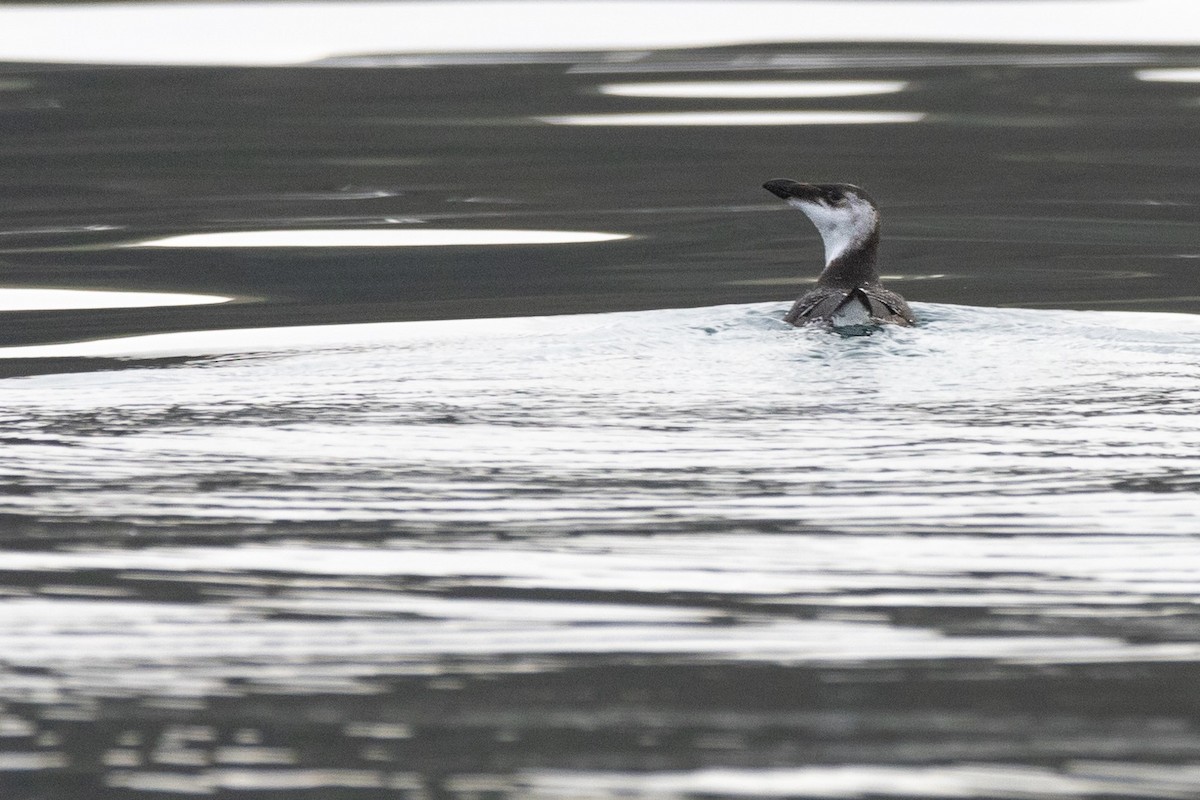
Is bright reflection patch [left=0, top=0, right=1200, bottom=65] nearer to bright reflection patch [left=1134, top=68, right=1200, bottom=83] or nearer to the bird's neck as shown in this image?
bright reflection patch [left=1134, top=68, right=1200, bottom=83]

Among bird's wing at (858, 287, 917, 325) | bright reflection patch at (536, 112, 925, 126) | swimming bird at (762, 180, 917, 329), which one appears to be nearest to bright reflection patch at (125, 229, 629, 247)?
swimming bird at (762, 180, 917, 329)

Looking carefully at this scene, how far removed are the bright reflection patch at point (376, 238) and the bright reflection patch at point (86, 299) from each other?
4.26ft

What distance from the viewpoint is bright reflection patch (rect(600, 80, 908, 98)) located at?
52.4 feet

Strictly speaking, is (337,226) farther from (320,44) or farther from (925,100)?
(320,44)

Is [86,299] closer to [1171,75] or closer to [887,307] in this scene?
[887,307]

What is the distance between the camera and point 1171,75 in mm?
16938

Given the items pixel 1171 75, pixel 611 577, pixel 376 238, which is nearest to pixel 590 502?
pixel 611 577

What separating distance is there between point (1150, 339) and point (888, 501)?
113 inches

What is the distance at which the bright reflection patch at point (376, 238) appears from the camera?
35.9 ft

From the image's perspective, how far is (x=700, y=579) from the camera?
4738 mm

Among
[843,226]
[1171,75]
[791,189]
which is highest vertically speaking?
[1171,75]

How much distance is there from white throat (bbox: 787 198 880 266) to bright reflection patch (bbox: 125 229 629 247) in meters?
2.22

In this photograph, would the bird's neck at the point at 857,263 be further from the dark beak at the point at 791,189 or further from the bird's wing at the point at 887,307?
the bird's wing at the point at 887,307

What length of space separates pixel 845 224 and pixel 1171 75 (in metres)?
8.98
